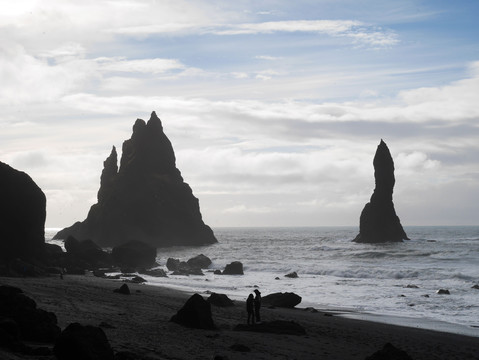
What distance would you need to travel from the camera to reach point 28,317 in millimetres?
16078

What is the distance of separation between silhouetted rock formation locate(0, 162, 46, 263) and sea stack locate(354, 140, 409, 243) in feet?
313

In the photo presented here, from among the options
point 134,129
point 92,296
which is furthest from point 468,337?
point 134,129

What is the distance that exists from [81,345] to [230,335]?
28.0 feet

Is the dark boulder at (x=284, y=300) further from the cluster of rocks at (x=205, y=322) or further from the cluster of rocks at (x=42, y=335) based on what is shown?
the cluster of rocks at (x=42, y=335)

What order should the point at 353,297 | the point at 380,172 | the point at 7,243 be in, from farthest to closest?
1. the point at 380,172
2. the point at 7,243
3. the point at 353,297

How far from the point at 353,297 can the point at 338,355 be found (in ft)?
61.8

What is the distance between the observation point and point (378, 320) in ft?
89.8

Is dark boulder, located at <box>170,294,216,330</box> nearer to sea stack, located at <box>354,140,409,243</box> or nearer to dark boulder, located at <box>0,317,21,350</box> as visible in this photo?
dark boulder, located at <box>0,317,21,350</box>

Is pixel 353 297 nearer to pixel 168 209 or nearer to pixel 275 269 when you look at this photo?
pixel 275 269

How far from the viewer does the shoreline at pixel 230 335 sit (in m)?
17.2

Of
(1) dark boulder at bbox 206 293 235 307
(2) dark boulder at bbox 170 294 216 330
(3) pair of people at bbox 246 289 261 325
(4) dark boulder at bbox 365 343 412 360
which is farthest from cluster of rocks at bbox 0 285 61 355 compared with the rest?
(1) dark boulder at bbox 206 293 235 307

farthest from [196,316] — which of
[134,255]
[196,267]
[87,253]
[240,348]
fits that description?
[134,255]

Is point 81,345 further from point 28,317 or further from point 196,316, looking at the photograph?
point 196,316

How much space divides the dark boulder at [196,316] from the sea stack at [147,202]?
117244 millimetres
